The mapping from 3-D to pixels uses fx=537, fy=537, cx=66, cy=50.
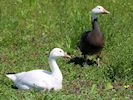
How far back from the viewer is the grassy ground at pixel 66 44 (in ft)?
29.8

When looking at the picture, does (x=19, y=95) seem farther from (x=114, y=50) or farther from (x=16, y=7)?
(x=16, y=7)

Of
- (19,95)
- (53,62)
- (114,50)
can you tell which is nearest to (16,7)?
(114,50)

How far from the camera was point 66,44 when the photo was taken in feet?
39.9

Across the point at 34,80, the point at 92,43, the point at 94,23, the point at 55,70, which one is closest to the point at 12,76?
the point at 34,80

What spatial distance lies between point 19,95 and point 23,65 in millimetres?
2450

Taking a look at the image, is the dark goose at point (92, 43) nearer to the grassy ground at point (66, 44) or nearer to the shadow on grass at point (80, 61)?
the shadow on grass at point (80, 61)

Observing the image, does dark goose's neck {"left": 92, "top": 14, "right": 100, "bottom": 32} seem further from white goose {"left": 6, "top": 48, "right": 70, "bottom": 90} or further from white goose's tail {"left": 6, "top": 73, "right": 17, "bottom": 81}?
white goose's tail {"left": 6, "top": 73, "right": 17, "bottom": 81}

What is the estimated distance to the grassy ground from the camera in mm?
9070

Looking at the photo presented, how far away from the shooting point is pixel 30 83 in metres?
9.14

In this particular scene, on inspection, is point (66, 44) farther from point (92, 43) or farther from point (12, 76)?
point (12, 76)

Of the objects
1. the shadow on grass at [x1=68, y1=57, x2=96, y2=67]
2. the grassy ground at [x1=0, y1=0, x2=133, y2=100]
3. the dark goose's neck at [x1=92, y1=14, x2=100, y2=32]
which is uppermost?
the dark goose's neck at [x1=92, y1=14, x2=100, y2=32]


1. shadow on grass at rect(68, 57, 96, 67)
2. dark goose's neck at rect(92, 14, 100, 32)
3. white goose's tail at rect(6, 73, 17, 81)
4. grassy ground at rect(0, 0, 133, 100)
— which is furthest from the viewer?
dark goose's neck at rect(92, 14, 100, 32)

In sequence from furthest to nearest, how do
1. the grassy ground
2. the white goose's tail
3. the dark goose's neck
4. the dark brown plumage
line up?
the dark goose's neck
the dark brown plumage
the white goose's tail
the grassy ground

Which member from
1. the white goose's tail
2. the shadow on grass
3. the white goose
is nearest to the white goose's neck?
the white goose
